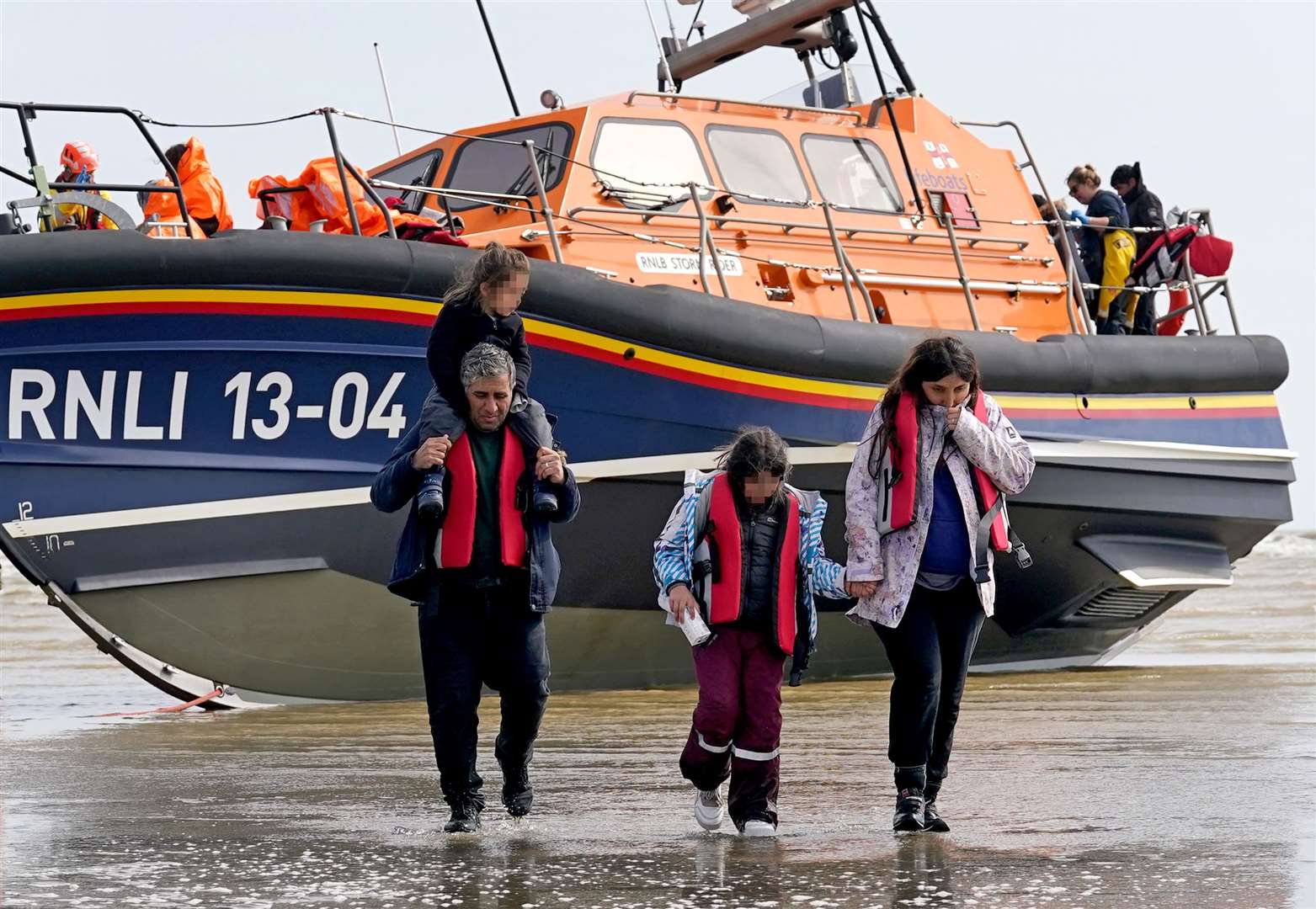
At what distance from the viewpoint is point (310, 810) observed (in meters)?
4.55

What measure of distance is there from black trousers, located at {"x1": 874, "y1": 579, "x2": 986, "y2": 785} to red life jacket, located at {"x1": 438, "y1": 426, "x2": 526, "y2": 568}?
91cm

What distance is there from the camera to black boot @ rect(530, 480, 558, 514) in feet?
13.9

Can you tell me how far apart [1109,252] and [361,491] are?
469 cm

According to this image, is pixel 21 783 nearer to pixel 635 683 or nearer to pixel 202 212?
pixel 202 212

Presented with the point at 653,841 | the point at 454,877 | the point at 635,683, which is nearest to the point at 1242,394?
the point at 635,683

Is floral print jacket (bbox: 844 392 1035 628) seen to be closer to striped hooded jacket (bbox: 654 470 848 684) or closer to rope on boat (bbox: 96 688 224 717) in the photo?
striped hooded jacket (bbox: 654 470 848 684)

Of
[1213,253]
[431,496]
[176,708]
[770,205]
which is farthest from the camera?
[1213,253]

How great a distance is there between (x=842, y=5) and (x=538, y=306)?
3303 millimetres

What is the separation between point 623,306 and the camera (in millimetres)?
7129

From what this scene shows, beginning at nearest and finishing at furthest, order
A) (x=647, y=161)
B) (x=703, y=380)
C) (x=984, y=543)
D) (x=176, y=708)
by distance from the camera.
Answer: (x=984, y=543) → (x=703, y=380) → (x=176, y=708) → (x=647, y=161)

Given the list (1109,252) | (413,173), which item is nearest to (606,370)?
(413,173)

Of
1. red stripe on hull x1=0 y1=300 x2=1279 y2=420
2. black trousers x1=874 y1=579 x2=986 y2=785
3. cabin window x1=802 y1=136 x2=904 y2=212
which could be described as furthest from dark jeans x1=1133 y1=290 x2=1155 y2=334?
black trousers x1=874 y1=579 x2=986 y2=785

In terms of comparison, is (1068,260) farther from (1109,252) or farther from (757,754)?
(757,754)

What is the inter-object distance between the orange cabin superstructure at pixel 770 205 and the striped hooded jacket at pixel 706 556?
3.23 metres
